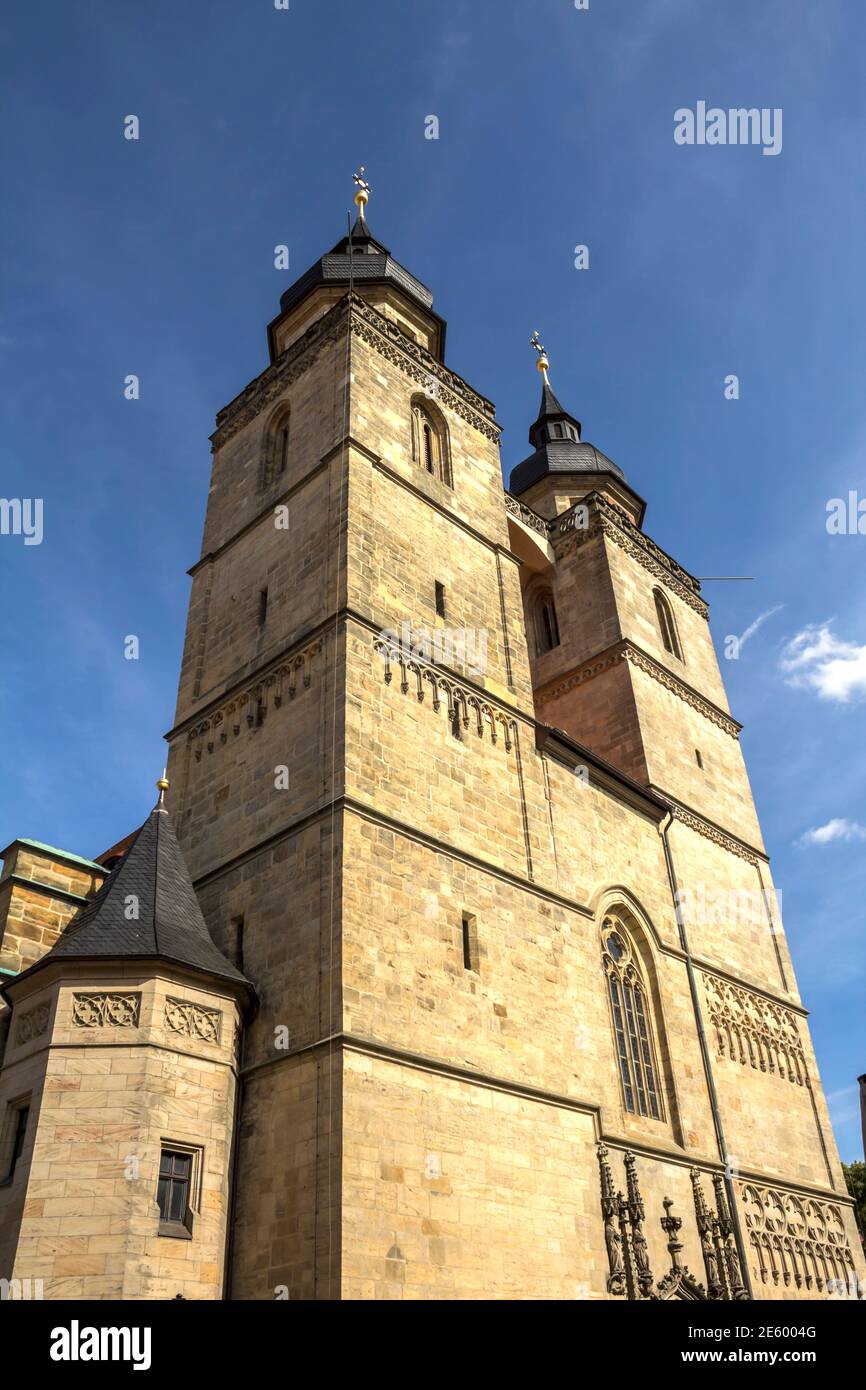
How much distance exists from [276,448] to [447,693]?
6.57 metres

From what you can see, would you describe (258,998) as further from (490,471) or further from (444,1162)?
(490,471)

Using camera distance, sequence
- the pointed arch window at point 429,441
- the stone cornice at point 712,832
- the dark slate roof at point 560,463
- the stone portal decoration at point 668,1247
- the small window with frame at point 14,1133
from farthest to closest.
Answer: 1. the dark slate roof at point 560,463
2. the stone cornice at point 712,832
3. the pointed arch window at point 429,441
4. the stone portal decoration at point 668,1247
5. the small window with frame at point 14,1133

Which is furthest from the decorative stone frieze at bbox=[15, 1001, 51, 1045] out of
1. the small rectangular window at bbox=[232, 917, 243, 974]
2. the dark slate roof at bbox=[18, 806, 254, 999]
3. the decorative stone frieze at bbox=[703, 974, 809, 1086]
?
the decorative stone frieze at bbox=[703, 974, 809, 1086]

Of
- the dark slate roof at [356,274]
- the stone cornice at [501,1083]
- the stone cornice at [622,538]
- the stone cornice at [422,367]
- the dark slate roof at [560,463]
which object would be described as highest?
the dark slate roof at [560,463]

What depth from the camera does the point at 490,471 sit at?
1959 centimetres

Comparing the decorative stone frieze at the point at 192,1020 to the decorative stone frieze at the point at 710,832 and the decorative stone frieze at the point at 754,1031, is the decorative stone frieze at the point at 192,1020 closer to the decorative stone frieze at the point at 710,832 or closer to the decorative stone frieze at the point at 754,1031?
the decorative stone frieze at the point at 754,1031

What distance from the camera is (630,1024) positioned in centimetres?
1606

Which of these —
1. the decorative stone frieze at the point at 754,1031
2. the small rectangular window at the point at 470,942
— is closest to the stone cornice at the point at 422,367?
the small rectangular window at the point at 470,942

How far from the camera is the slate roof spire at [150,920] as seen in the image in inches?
449

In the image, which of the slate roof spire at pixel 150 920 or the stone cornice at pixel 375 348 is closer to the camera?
the slate roof spire at pixel 150 920

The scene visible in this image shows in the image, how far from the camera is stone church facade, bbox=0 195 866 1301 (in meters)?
10.5

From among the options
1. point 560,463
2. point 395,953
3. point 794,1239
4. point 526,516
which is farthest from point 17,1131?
point 560,463

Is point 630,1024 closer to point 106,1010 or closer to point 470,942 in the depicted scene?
point 470,942

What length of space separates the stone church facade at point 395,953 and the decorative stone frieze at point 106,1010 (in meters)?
0.04
